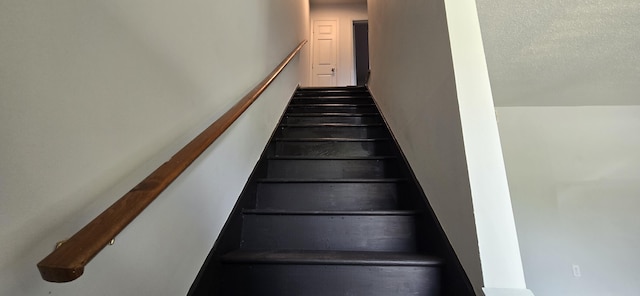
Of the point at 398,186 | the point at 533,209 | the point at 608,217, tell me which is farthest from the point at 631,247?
the point at 398,186

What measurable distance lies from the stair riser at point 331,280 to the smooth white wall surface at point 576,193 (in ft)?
8.39

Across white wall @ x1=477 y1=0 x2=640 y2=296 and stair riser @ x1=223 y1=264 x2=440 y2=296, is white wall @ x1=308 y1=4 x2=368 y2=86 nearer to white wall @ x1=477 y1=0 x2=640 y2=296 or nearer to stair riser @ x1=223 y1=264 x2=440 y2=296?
white wall @ x1=477 y1=0 x2=640 y2=296

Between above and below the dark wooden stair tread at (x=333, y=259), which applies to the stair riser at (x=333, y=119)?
above

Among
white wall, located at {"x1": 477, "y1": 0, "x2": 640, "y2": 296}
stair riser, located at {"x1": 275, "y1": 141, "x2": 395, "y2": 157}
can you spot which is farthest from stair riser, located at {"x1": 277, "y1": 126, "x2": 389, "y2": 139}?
white wall, located at {"x1": 477, "y1": 0, "x2": 640, "y2": 296}

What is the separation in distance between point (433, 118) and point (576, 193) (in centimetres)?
285

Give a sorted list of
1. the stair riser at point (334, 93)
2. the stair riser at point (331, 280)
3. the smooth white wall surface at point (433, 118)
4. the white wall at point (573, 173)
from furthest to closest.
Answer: the stair riser at point (334, 93) → the white wall at point (573, 173) → the stair riser at point (331, 280) → the smooth white wall surface at point (433, 118)

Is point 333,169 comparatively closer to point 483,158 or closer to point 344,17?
point 483,158

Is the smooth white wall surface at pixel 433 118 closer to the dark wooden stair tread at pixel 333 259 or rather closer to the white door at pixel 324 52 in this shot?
the dark wooden stair tread at pixel 333 259

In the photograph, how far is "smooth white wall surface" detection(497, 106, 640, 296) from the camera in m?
2.91

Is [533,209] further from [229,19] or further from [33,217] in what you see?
[33,217]

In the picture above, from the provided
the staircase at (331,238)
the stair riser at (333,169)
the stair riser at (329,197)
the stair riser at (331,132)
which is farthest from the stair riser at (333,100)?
the stair riser at (329,197)

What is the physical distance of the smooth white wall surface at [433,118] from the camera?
999 mm

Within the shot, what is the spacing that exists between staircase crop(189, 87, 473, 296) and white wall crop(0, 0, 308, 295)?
201 millimetres

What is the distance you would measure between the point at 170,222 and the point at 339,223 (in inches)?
30.2
